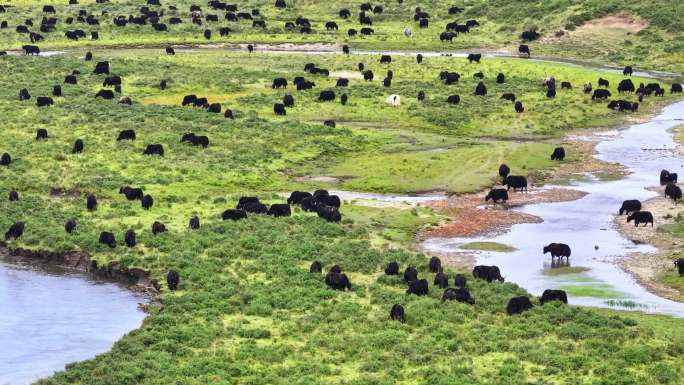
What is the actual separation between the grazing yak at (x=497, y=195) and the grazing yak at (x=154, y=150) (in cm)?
1526

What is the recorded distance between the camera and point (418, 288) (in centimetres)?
3703

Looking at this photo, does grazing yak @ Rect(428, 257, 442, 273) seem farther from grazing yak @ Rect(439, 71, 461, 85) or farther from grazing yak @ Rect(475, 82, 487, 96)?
grazing yak @ Rect(439, 71, 461, 85)

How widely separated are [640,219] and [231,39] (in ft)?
167

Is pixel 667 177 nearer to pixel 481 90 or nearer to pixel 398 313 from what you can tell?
pixel 481 90

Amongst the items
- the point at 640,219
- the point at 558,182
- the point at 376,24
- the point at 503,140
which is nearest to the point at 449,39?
the point at 376,24

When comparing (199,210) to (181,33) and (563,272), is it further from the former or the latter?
(181,33)

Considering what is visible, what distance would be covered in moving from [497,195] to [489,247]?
257 inches

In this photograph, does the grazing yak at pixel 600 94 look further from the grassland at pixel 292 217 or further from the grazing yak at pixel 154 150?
the grazing yak at pixel 154 150

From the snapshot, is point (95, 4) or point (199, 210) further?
point (95, 4)

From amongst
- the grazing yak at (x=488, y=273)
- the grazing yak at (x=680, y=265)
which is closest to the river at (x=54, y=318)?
the grazing yak at (x=488, y=273)

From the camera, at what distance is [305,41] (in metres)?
92.3

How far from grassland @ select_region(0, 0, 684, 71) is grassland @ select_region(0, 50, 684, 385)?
298 inches

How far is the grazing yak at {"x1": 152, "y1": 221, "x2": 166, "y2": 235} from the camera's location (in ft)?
144

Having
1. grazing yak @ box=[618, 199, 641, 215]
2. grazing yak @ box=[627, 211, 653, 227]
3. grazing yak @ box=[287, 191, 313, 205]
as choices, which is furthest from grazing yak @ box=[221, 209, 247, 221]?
grazing yak @ box=[618, 199, 641, 215]
